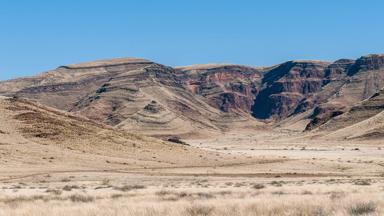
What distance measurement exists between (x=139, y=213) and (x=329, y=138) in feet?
548

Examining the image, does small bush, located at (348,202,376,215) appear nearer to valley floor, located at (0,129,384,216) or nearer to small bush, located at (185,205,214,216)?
valley floor, located at (0,129,384,216)

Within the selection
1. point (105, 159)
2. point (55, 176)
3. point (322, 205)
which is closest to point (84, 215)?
point (322, 205)

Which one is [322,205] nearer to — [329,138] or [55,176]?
[55,176]

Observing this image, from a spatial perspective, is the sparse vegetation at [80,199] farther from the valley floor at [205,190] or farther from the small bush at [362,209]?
the small bush at [362,209]

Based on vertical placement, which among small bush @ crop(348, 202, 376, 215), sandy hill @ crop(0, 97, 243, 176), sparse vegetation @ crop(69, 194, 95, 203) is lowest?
small bush @ crop(348, 202, 376, 215)

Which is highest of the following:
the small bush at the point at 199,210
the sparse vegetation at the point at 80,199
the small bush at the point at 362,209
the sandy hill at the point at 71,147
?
the sandy hill at the point at 71,147

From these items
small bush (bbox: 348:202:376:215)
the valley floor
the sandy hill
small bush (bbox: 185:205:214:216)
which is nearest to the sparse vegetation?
the valley floor

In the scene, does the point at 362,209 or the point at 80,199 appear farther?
the point at 80,199

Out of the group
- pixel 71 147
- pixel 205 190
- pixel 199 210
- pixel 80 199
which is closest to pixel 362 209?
pixel 199 210

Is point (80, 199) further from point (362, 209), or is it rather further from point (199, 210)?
point (362, 209)

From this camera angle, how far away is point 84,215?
64.0 ft

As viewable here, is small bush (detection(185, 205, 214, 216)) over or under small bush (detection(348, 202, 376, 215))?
over

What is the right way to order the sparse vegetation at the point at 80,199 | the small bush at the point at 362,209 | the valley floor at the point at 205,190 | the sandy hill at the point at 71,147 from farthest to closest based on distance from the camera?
the sandy hill at the point at 71,147, the sparse vegetation at the point at 80,199, the valley floor at the point at 205,190, the small bush at the point at 362,209

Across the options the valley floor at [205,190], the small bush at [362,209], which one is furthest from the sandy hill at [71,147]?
the small bush at [362,209]
